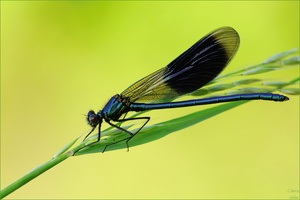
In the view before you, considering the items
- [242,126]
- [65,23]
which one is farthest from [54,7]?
[242,126]

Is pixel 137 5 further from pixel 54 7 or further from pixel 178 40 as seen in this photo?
pixel 54 7

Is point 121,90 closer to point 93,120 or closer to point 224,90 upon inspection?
point 93,120

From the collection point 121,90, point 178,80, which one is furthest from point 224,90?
point 121,90

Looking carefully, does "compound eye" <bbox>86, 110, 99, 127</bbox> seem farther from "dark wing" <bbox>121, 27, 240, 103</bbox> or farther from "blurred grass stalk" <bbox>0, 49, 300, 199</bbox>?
"blurred grass stalk" <bbox>0, 49, 300, 199</bbox>

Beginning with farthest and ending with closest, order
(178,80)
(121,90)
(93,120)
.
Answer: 1. (121,90)
2. (178,80)
3. (93,120)

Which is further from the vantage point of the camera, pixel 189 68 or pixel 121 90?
pixel 121 90

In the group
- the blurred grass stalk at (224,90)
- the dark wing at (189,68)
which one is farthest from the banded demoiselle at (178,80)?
the blurred grass stalk at (224,90)
